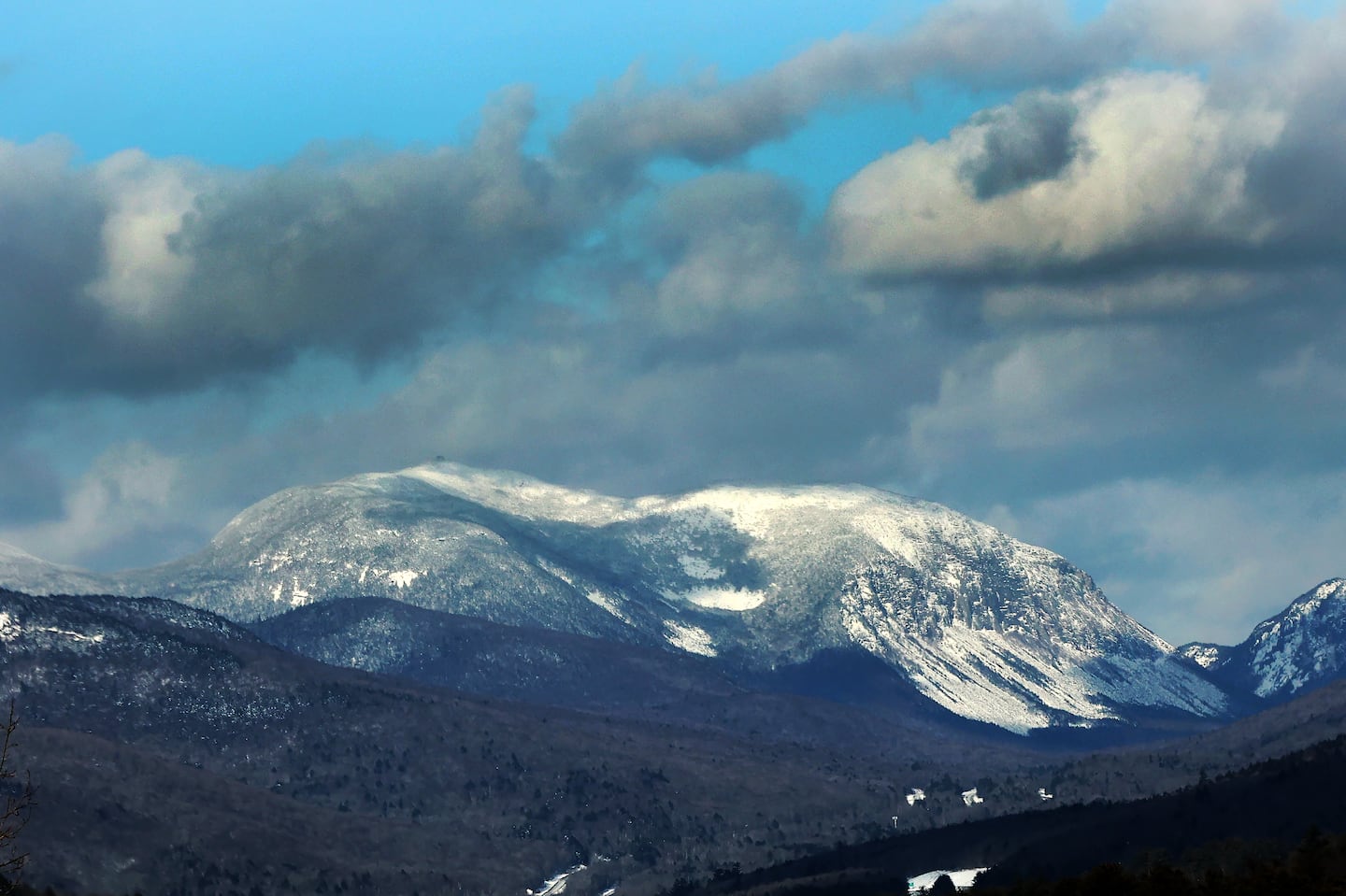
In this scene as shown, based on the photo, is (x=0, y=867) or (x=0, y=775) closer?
(x=0, y=775)

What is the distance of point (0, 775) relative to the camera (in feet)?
271

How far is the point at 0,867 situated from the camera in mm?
96312

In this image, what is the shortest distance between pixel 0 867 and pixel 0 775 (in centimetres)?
1587
